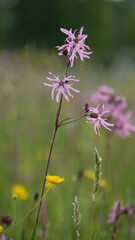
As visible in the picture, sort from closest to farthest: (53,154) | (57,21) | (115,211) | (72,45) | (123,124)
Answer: (72,45)
(115,211)
(123,124)
(53,154)
(57,21)

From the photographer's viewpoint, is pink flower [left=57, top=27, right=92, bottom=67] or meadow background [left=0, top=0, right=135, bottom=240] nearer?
pink flower [left=57, top=27, right=92, bottom=67]

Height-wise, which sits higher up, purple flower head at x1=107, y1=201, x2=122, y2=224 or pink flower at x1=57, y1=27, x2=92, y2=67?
pink flower at x1=57, y1=27, x2=92, y2=67

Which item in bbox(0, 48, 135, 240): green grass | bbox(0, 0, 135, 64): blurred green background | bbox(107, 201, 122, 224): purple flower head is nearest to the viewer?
bbox(107, 201, 122, 224): purple flower head

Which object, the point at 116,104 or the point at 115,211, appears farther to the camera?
the point at 116,104

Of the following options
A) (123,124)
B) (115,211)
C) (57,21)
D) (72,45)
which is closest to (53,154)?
(123,124)

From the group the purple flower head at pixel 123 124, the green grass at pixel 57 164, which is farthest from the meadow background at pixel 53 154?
the purple flower head at pixel 123 124

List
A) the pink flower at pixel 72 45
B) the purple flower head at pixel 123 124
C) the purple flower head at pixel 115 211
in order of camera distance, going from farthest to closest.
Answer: the purple flower head at pixel 123 124 → the purple flower head at pixel 115 211 → the pink flower at pixel 72 45

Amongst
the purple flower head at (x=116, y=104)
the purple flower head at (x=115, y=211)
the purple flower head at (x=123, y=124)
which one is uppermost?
the purple flower head at (x=116, y=104)

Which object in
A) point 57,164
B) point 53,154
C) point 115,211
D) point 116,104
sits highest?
point 116,104

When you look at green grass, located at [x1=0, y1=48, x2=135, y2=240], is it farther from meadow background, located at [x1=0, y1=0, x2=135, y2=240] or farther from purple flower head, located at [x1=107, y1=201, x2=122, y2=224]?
purple flower head, located at [x1=107, y1=201, x2=122, y2=224]

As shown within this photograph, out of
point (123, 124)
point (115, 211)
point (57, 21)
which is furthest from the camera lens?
point (57, 21)

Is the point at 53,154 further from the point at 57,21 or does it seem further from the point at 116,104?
the point at 57,21

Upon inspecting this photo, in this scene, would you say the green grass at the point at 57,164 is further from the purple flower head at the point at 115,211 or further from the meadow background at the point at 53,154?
the purple flower head at the point at 115,211

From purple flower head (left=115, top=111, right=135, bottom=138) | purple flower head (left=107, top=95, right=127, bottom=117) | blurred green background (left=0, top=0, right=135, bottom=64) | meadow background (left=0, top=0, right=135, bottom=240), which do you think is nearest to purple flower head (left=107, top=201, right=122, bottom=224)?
meadow background (left=0, top=0, right=135, bottom=240)
